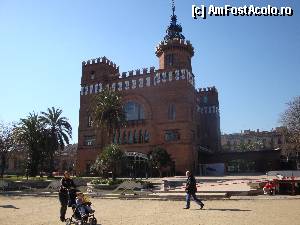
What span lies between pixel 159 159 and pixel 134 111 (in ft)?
41.2

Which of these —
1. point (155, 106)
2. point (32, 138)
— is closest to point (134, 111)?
point (155, 106)

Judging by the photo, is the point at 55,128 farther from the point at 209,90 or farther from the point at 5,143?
the point at 209,90

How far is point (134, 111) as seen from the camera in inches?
2261

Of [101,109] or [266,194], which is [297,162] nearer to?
[101,109]

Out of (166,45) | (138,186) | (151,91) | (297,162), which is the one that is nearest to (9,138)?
(151,91)

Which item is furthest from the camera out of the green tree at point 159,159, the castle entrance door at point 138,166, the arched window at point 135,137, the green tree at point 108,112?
the arched window at point 135,137

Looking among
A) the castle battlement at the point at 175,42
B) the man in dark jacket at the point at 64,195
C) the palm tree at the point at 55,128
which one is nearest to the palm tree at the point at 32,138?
the palm tree at the point at 55,128

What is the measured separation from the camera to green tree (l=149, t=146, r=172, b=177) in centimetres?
4761

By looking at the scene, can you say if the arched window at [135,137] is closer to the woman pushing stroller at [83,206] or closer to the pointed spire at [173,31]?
the pointed spire at [173,31]

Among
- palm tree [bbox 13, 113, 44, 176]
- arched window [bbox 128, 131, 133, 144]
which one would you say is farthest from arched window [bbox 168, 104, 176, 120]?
palm tree [bbox 13, 113, 44, 176]

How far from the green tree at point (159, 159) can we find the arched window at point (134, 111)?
9.60 metres

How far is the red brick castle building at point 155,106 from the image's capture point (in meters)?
52.4

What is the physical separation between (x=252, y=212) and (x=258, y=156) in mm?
49610

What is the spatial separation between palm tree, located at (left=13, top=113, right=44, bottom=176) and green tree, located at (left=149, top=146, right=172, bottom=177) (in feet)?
52.3
